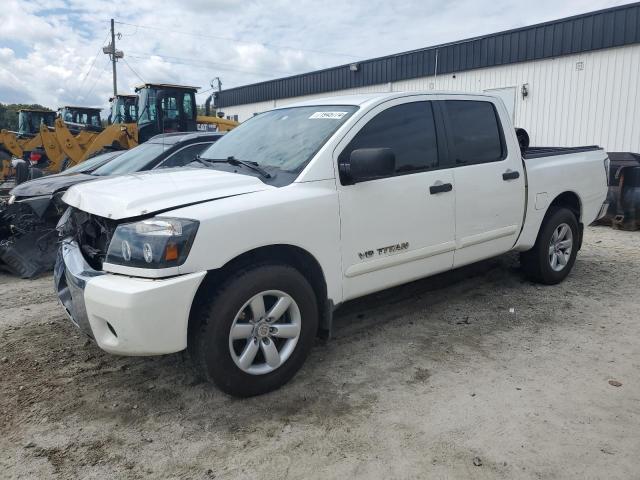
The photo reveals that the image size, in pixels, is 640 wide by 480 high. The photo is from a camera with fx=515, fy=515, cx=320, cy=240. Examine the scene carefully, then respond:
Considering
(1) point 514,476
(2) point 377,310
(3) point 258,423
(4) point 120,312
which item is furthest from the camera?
(2) point 377,310

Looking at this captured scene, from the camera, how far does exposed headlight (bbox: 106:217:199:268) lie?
2734 mm

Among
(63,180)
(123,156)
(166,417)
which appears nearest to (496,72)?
(123,156)

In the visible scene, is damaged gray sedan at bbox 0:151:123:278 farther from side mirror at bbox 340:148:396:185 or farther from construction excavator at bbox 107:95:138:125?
construction excavator at bbox 107:95:138:125

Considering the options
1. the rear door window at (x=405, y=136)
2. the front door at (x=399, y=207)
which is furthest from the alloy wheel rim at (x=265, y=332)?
the rear door window at (x=405, y=136)

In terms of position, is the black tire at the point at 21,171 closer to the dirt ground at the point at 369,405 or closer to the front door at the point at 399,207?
the dirt ground at the point at 369,405

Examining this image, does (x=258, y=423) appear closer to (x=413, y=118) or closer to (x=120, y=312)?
(x=120, y=312)

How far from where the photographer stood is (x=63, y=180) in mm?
6578

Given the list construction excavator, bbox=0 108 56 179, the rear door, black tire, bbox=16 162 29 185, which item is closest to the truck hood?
the rear door

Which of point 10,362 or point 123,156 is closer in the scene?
point 10,362

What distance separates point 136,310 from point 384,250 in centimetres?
176

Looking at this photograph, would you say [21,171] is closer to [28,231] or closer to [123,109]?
[28,231]

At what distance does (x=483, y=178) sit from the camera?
4359 mm

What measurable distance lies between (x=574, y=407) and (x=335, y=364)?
5.04 feet

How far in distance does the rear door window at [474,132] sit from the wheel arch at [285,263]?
1.65 meters
